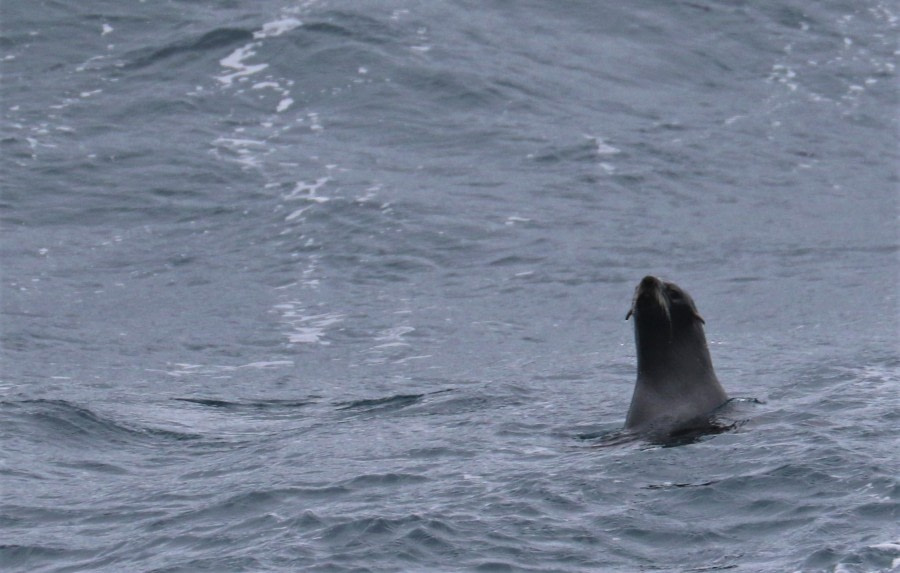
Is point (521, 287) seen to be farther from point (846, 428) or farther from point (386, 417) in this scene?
point (846, 428)

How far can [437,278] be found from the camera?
54.9ft

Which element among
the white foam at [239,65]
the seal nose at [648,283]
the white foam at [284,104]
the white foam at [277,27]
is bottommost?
the white foam at [284,104]

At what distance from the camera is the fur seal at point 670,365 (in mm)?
9555

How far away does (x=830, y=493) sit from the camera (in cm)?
769

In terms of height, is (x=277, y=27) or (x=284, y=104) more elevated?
(x=277, y=27)

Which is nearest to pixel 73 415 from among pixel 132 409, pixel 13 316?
pixel 132 409

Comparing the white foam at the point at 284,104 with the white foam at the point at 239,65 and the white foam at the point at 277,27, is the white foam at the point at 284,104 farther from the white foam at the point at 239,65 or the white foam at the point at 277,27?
the white foam at the point at 277,27

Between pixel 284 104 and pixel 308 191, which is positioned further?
pixel 284 104

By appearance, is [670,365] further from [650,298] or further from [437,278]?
[437,278]

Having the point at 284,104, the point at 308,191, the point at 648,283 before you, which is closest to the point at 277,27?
the point at 284,104

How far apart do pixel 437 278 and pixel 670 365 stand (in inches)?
283

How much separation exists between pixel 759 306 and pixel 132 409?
23.5 feet

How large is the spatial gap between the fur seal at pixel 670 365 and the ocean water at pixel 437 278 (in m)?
0.46

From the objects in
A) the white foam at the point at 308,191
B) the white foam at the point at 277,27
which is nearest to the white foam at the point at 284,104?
the white foam at the point at 277,27
